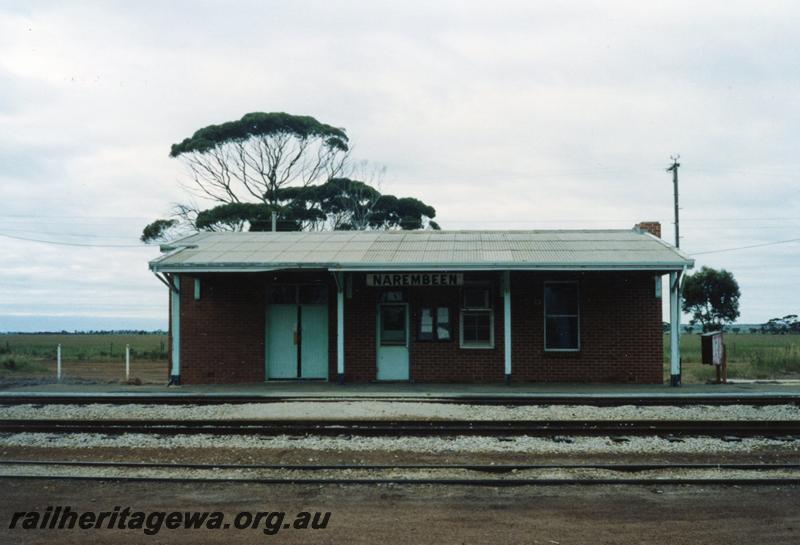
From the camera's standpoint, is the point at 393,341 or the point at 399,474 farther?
the point at 393,341

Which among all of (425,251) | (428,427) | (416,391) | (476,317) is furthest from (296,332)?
(428,427)

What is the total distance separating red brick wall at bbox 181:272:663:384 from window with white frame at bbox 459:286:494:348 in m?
0.18

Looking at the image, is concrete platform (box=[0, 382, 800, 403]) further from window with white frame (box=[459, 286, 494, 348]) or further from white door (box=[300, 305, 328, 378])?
window with white frame (box=[459, 286, 494, 348])

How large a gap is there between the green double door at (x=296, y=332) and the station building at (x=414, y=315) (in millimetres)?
24

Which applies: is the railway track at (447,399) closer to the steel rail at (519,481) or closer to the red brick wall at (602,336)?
the red brick wall at (602,336)

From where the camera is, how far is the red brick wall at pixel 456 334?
57.1 ft

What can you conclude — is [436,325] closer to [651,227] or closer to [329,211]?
[651,227]

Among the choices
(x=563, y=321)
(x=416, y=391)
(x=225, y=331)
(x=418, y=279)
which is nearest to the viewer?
(x=416, y=391)

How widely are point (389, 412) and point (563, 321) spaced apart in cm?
639

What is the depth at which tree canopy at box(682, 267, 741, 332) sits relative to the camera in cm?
4350

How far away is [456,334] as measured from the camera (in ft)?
57.8

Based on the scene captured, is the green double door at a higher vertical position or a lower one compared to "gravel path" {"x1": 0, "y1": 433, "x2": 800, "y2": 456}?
higher

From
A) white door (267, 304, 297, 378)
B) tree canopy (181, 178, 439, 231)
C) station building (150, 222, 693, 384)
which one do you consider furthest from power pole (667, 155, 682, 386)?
tree canopy (181, 178, 439, 231)

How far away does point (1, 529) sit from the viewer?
6.62 metres
